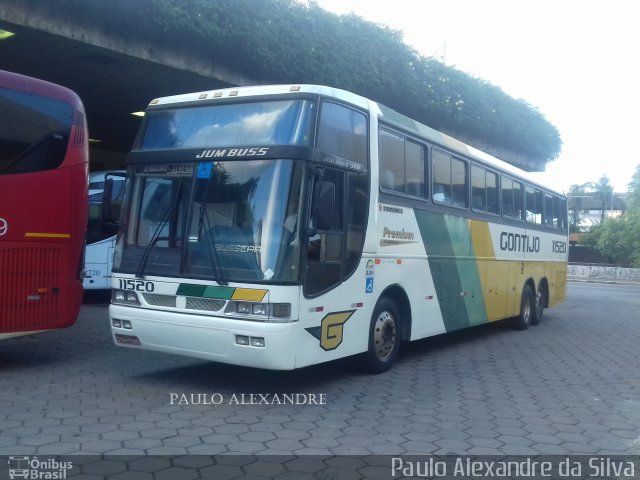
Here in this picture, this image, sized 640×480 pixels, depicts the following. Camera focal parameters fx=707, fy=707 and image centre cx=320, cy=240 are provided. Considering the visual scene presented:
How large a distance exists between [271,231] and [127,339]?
2199 millimetres

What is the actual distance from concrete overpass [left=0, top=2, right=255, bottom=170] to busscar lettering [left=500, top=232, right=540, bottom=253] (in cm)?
611

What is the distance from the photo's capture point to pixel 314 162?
7371mm

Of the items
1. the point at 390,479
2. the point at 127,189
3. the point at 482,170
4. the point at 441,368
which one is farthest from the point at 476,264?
the point at 390,479

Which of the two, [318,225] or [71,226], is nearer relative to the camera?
[318,225]

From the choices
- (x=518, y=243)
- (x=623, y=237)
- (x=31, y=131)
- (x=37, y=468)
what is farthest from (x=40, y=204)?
(x=623, y=237)

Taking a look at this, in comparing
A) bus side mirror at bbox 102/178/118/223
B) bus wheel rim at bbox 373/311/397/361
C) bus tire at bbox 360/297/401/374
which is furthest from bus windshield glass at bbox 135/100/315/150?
bus wheel rim at bbox 373/311/397/361

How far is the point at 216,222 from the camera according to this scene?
295 inches

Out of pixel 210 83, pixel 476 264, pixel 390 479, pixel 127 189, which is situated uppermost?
pixel 210 83

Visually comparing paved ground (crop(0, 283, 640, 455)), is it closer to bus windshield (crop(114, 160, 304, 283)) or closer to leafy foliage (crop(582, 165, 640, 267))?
bus windshield (crop(114, 160, 304, 283))

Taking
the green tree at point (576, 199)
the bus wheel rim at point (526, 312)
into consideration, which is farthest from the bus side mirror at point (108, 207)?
the green tree at point (576, 199)

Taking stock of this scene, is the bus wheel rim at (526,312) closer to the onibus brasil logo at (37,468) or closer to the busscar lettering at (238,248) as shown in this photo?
the busscar lettering at (238,248)

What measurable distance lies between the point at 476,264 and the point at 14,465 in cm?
854

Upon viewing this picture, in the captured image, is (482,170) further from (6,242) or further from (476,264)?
(6,242)

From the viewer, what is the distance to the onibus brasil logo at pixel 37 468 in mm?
5062
